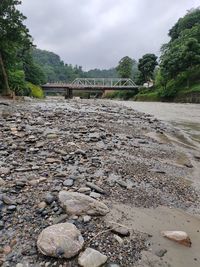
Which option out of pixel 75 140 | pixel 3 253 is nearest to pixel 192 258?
pixel 3 253

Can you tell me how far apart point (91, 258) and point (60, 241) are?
34cm

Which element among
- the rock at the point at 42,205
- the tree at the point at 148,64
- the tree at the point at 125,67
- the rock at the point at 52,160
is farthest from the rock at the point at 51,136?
the tree at the point at 125,67

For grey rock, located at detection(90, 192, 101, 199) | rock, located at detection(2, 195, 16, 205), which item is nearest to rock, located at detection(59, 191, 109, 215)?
grey rock, located at detection(90, 192, 101, 199)

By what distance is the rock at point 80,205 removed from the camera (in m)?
3.33

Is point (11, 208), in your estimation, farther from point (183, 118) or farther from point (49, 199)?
point (183, 118)

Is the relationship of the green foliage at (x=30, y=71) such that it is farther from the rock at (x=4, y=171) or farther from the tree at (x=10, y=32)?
the rock at (x=4, y=171)

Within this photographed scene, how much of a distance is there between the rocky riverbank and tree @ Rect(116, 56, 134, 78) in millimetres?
103944

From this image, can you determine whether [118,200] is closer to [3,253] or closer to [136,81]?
[3,253]

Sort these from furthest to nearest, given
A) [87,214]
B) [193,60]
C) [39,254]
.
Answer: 1. [193,60]
2. [87,214]
3. [39,254]

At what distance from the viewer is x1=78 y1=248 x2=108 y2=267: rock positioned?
2492mm

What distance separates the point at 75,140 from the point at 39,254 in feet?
15.4

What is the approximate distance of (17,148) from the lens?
236 inches

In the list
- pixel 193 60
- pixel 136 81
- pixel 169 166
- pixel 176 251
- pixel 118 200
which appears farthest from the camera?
pixel 136 81

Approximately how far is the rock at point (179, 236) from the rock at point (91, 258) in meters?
0.85
